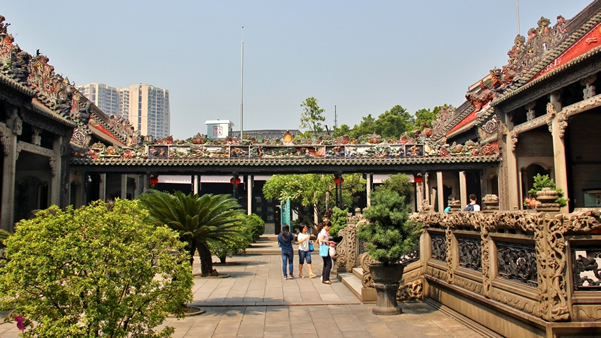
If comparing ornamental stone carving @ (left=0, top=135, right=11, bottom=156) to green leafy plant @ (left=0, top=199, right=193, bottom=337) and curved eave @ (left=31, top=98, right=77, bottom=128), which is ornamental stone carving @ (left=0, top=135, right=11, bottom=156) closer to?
curved eave @ (left=31, top=98, right=77, bottom=128)

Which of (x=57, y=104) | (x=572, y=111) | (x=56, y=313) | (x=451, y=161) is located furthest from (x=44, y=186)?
(x=572, y=111)

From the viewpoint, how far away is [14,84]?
1521 cm

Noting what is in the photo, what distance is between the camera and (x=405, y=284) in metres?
9.02

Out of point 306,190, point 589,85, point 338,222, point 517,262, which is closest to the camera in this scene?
point 517,262

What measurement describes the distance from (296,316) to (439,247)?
2.62 meters

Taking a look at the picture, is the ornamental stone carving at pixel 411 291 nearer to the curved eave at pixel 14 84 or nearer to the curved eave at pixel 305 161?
the curved eave at pixel 305 161

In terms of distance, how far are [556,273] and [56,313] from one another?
4.74m

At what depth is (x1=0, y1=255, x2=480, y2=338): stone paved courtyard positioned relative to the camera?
6930 mm

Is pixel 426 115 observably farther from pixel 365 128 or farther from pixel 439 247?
pixel 439 247

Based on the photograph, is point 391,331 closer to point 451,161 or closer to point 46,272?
point 46,272

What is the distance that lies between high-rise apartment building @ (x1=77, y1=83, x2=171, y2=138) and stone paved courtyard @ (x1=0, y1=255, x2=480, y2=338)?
85.8m

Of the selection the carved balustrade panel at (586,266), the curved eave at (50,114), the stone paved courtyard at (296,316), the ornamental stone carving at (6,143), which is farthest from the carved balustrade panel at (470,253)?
the curved eave at (50,114)

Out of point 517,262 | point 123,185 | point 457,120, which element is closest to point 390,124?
point 457,120

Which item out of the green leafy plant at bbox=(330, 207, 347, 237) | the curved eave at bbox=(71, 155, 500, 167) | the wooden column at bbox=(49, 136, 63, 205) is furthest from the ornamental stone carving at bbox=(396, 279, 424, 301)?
the wooden column at bbox=(49, 136, 63, 205)
